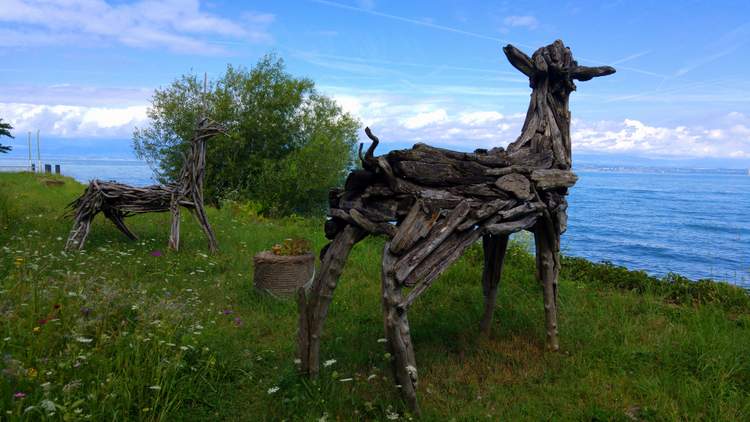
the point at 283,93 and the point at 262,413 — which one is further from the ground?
the point at 283,93

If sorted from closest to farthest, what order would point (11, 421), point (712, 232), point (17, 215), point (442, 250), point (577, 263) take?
point (11, 421), point (442, 250), point (577, 263), point (17, 215), point (712, 232)

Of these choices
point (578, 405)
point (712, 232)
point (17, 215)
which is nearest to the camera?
point (578, 405)

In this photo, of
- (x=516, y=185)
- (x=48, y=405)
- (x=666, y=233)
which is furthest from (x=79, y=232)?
(x=666, y=233)

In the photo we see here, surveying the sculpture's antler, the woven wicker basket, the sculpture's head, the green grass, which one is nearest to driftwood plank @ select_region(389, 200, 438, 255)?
the sculpture's antler

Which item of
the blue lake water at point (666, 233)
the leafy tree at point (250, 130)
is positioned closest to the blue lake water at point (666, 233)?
the blue lake water at point (666, 233)

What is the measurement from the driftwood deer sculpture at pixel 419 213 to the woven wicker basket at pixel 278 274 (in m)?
3.06

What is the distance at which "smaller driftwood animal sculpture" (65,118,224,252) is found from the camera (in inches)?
374

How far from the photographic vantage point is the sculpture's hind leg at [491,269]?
19.9 feet

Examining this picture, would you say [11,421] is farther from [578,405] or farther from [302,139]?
[302,139]

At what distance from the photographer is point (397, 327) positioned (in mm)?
3842

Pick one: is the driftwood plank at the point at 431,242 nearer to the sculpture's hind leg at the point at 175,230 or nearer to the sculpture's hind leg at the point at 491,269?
the sculpture's hind leg at the point at 491,269

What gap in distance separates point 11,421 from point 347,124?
24.3 meters

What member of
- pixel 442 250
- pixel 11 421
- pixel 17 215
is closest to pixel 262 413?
pixel 11 421

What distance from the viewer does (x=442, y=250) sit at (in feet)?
13.7
